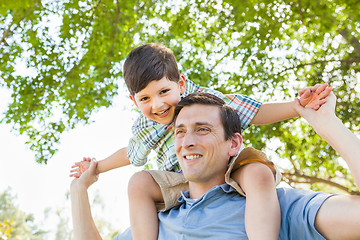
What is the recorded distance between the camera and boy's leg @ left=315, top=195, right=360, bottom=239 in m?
1.35

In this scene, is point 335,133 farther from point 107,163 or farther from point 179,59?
point 179,59

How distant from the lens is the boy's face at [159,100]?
79.1 inches

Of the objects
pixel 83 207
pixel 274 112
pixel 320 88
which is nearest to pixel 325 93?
pixel 320 88

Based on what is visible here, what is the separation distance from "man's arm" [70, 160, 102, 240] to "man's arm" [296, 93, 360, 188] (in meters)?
1.34

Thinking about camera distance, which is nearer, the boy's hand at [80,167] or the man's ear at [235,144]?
the man's ear at [235,144]

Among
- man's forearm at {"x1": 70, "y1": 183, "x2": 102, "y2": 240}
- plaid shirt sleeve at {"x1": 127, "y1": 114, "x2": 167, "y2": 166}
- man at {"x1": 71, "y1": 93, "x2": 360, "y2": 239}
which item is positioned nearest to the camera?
man at {"x1": 71, "y1": 93, "x2": 360, "y2": 239}

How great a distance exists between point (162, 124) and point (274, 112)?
1.78 ft

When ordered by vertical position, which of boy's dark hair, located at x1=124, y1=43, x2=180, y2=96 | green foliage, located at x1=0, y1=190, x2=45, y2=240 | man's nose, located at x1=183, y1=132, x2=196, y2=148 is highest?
boy's dark hair, located at x1=124, y1=43, x2=180, y2=96

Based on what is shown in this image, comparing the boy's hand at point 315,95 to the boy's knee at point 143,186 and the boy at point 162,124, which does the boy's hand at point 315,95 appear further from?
the boy's knee at point 143,186

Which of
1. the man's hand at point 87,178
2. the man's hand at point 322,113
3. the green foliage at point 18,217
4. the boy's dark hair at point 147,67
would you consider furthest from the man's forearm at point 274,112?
the green foliage at point 18,217

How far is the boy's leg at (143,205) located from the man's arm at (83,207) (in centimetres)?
57

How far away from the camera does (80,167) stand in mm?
2693

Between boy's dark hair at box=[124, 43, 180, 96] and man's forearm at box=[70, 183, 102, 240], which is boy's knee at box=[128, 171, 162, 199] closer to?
A: boy's dark hair at box=[124, 43, 180, 96]

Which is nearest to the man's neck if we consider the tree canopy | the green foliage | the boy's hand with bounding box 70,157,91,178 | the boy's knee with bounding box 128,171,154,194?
the boy's knee with bounding box 128,171,154,194
